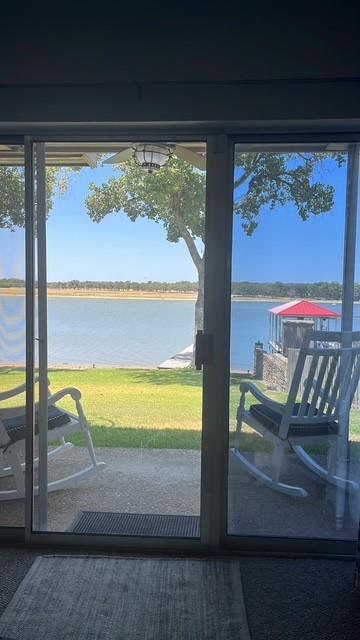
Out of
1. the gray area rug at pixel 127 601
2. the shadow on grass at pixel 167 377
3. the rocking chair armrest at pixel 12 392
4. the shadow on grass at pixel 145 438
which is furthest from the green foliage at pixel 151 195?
the gray area rug at pixel 127 601

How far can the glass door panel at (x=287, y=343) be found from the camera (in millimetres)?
2525

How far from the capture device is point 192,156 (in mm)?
2682

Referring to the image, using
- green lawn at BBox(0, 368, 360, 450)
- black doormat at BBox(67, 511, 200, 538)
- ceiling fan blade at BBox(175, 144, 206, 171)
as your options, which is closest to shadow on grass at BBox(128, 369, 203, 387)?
green lawn at BBox(0, 368, 360, 450)

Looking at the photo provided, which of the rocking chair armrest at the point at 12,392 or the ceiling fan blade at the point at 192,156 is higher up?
the ceiling fan blade at the point at 192,156

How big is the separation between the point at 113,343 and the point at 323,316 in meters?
1.29

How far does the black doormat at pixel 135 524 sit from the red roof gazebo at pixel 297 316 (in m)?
1.12

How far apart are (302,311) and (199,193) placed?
851 millimetres

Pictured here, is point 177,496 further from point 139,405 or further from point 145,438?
point 139,405

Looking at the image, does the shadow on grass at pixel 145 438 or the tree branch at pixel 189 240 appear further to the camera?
the shadow on grass at pixel 145 438

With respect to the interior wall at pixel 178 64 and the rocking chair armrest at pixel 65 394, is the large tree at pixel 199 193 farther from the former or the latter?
the rocking chair armrest at pixel 65 394

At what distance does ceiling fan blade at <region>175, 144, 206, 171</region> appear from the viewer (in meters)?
2.63

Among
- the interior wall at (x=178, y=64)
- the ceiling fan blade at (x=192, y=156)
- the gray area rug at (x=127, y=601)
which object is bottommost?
the gray area rug at (x=127, y=601)

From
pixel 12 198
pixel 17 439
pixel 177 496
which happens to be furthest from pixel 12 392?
pixel 177 496

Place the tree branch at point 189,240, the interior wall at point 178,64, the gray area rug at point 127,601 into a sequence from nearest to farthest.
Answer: the gray area rug at point 127,601 → the interior wall at point 178,64 → the tree branch at point 189,240
